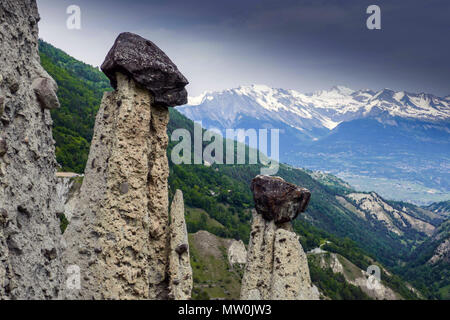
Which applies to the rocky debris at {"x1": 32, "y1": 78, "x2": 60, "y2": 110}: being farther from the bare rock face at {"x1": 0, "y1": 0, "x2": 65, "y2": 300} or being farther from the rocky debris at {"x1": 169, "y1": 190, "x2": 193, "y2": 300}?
the rocky debris at {"x1": 169, "y1": 190, "x2": 193, "y2": 300}

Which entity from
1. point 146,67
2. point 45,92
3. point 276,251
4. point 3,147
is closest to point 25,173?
point 3,147

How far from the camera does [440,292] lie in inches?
6516

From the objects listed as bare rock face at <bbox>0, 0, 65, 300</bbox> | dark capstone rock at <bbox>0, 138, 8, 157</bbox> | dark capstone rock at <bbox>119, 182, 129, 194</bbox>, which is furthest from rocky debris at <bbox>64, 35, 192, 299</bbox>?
dark capstone rock at <bbox>0, 138, 8, 157</bbox>

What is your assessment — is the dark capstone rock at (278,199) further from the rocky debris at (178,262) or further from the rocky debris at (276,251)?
the rocky debris at (178,262)

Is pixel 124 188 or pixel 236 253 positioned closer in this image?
pixel 124 188

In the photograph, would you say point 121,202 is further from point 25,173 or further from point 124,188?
point 25,173

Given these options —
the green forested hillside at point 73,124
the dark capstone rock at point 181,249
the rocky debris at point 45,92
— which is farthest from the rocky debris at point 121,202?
the green forested hillside at point 73,124

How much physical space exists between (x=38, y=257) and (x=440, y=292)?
200900 mm

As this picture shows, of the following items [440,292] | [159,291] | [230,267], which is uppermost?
[159,291]

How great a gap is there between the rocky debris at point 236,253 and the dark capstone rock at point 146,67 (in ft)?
306

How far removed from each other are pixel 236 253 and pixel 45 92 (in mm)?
100392

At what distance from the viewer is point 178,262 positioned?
37.3 ft
